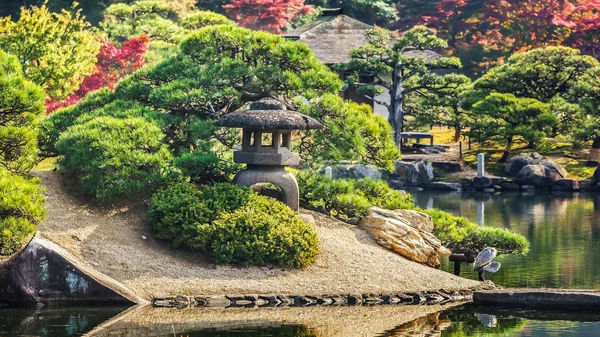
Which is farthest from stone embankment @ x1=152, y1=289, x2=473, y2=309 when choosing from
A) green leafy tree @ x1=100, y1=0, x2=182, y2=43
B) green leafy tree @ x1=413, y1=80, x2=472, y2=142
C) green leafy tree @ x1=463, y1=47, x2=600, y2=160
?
green leafy tree @ x1=463, y1=47, x2=600, y2=160

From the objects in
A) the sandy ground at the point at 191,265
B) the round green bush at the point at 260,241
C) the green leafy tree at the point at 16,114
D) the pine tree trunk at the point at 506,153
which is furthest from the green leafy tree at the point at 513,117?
the green leafy tree at the point at 16,114

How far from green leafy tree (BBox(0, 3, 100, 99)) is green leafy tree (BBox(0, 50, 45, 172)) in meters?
10.7

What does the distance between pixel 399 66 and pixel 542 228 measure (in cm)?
1688

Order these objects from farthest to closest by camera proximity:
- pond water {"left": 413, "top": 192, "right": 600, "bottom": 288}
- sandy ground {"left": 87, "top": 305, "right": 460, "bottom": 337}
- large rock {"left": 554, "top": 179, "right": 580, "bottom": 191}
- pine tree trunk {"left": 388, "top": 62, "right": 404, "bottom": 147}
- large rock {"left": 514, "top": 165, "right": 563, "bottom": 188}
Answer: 1. pine tree trunk {"left": 388, "top": 62, "right": 404, "bottom": 147}
2. large rock {"left": 514, "top": 165, "right": 563, "bottom": 188}
3. large rock {"left": 554, "top": 179, "right": 580, "bottom": 191}
4. pond water {"left": 413, "top": 192, "right": 600, "bottom": 288}
5. sandy ground {"left": 87, "top": 305, "right": 460, "bottom": 337}

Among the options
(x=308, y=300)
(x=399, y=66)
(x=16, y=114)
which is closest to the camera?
(x=308, y=300)

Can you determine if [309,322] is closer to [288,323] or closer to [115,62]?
[288,323]

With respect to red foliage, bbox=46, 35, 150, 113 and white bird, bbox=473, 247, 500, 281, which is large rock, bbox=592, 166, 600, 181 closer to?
red foliage, bbox=46, 35, 150, 113

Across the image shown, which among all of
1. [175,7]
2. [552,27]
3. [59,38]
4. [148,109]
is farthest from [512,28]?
[148,109]

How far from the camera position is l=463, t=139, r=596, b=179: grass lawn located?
51.3m

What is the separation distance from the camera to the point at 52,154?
1089 inches

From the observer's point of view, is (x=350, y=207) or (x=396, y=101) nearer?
(x=350, y=207)

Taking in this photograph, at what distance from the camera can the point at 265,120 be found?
2448cm

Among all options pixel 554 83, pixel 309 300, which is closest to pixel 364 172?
pixel 554 83

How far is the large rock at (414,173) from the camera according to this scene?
49875 millimetres
